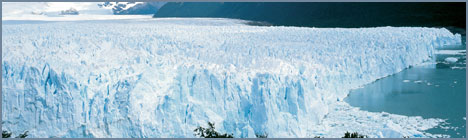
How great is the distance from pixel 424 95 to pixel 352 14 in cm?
2075

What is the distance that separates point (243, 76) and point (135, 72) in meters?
1.39

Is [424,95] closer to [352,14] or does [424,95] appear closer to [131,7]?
[352,14]

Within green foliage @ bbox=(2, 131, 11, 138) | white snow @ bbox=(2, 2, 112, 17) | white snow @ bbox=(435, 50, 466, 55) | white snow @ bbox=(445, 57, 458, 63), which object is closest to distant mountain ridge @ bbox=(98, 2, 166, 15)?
white snow @ bbox=(2, 2, 112, 17)

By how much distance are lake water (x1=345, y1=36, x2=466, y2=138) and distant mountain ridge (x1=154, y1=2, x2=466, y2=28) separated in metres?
14.7

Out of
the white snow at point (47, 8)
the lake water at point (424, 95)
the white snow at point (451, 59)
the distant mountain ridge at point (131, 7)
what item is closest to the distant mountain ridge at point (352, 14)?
the white snow at point (451, 59)

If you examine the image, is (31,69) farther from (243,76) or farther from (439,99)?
(439,99)

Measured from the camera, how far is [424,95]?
6.96 meters

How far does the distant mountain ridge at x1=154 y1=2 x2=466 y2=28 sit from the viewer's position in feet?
78.3

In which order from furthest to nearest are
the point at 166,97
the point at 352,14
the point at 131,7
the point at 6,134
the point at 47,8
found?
the point at 131,7, the point at 47,8, the point at 352,14, the point at 166,97, the point at 6,134

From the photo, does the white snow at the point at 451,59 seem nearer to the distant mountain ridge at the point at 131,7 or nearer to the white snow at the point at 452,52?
the white snow at the point at 452,52

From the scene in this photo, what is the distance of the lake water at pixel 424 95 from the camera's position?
5.83 meters

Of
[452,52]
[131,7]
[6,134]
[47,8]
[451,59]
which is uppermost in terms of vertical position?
[131,7]

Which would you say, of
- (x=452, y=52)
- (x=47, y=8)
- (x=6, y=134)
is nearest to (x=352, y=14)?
(x=452, y=52)

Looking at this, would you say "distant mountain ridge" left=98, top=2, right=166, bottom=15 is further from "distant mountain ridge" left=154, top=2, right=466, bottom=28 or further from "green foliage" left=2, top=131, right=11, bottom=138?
"green foliage" left=2, top=131, right=11, bottom=138
